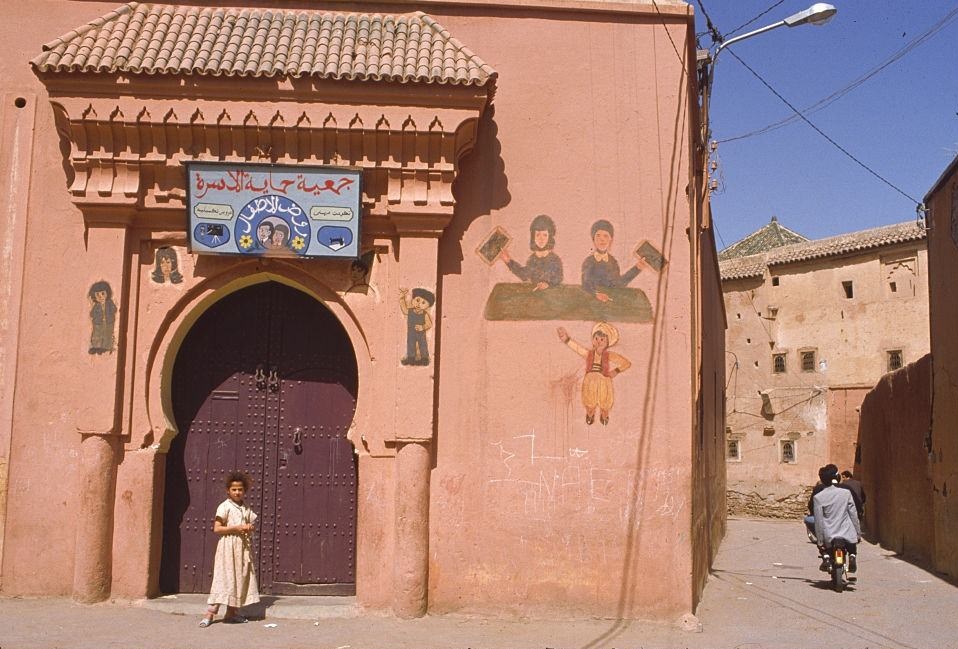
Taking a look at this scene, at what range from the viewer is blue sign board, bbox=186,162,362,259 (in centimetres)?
895

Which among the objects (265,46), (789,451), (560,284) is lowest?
(789,451)

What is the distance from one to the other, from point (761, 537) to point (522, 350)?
582 inches

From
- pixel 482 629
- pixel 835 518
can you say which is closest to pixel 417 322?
pixel 482 629

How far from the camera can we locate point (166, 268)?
30.1ft

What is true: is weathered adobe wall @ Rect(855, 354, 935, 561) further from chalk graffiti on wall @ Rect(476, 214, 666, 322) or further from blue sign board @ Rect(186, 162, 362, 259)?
blue sign board @ Rect(186, 162, 362, 259)

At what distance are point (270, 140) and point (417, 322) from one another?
2.26 meters

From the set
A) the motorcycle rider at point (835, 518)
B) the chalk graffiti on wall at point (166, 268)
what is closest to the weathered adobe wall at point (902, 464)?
the motorcycle rider at point (835, 518)

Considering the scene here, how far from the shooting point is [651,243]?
930cm

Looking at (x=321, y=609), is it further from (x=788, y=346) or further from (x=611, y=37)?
(x=788, y=346)

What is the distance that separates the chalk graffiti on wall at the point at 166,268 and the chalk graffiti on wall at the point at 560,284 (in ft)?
9.84

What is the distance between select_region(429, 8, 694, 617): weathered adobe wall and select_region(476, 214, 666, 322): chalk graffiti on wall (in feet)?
0.21

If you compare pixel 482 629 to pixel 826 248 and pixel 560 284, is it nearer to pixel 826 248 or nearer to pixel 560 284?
pixel 560 284

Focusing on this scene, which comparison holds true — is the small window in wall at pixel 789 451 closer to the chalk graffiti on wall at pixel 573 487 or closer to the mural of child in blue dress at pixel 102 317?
the chalk graffiti on wall at pixel 573 487

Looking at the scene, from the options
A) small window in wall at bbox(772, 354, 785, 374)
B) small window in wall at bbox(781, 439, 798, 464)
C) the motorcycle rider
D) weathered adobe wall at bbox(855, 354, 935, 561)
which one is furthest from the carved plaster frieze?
small window in wall at bbox(772, 354, 785, 374)
